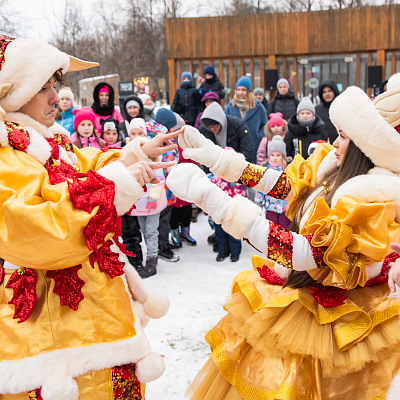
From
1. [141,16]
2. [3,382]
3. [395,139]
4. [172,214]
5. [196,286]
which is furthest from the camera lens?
[141,16]

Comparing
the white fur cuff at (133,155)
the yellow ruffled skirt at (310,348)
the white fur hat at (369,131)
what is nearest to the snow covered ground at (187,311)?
the yellow ruffled skirt at (310,348)

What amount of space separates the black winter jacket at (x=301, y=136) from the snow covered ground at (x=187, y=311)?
1499mm

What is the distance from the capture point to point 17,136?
1634 mm

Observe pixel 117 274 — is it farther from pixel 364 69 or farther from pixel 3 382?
pixel 364 69

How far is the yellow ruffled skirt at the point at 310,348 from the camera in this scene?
1837 millimetres

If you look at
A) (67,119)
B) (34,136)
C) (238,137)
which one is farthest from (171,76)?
(34,136)

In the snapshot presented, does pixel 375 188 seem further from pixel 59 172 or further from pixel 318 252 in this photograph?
pixel 59 172

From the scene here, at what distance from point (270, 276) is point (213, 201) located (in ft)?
2.07

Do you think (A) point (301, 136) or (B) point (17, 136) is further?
(A) point (301, 136)

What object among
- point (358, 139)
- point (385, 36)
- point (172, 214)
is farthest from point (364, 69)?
point (358, 139)

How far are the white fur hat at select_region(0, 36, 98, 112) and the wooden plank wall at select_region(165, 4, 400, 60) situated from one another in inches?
474

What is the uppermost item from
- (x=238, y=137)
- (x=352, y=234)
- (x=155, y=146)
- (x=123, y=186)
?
(x=155, y=146)

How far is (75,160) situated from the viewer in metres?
2.00

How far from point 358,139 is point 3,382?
5.40 feet
